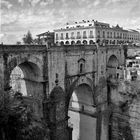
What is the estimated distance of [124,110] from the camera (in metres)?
27.5

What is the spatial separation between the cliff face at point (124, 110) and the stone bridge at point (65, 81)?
1188mm

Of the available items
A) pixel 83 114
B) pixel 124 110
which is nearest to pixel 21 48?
pixel 83 114

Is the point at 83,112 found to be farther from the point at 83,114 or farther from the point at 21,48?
the point at 21,48

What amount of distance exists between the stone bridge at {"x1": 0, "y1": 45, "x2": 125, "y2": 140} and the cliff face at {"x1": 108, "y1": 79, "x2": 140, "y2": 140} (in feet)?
3.90

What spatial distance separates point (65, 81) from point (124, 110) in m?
11.5

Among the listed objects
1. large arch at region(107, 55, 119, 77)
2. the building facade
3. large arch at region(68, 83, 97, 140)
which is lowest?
large arch at region(68, 83, 97, 140)

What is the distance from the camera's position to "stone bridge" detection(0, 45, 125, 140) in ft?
57.5

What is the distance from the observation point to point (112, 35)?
49.7m

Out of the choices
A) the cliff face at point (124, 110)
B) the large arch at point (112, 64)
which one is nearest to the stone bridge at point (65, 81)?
the large arch at point (112, 64)

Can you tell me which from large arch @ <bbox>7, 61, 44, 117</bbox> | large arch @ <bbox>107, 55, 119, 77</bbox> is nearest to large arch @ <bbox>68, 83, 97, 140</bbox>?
large arch @ <bbox>107, 55, 119, 77</bbox>

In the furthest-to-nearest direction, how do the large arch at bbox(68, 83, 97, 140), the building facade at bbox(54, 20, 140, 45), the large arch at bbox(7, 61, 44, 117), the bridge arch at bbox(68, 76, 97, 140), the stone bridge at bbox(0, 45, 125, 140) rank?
the building facade at bbox(54, 20, 140, 45)
the large arch at bbox(68, 83, 97, 140)
the bridge arch at bbox(68, 76, 97, 140)
the large arch at bbox(7, 61, 44, 117)
the stone bridge at bbox(0, 45, 125, 140)

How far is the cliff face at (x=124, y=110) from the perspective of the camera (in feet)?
86.5

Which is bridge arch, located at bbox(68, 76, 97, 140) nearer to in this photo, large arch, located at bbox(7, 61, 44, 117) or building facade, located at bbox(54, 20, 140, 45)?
large arch, located at bbox(7, 61, 44, 117)

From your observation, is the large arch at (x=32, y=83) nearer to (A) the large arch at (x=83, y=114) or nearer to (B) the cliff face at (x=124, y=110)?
(A) the large arch at (x=83, y=114)
